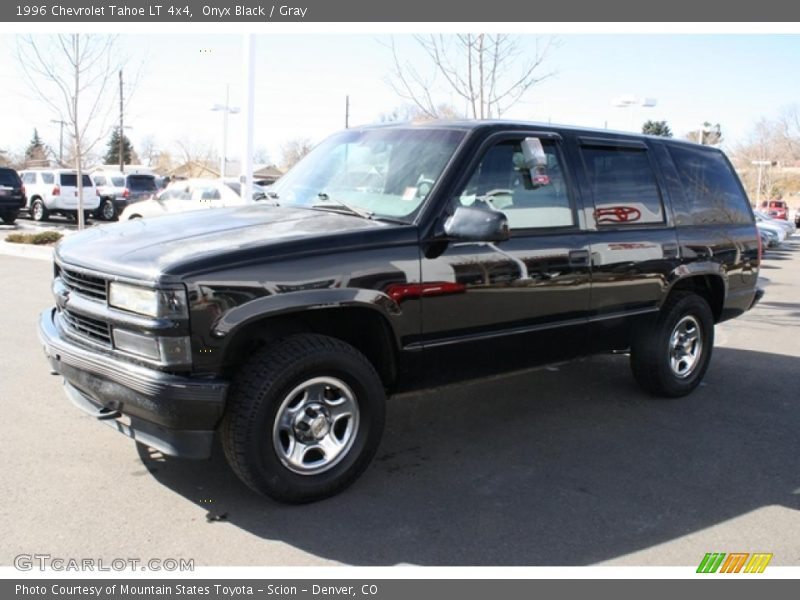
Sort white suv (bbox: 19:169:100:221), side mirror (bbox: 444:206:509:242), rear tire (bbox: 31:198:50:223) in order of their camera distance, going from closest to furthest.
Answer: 1. side mirror (bbox: 444:206:509:242)
2. white suv (bbox: 19:169:100:221)
3. rear tire (bbox: 31:198:50:223)

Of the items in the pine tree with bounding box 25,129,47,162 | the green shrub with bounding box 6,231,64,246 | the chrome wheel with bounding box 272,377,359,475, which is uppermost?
the pine tree with bounding box 25,129,47,162

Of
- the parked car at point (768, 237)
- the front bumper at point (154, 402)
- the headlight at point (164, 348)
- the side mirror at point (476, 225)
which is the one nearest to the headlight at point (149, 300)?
the headlight at point (164, 348)

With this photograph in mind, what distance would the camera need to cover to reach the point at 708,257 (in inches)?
224

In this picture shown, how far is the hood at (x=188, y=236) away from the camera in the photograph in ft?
11.2

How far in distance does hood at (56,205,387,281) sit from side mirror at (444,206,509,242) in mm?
383

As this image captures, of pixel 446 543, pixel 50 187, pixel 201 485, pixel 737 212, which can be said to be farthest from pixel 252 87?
pixel 50 187

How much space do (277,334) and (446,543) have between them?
1316mm

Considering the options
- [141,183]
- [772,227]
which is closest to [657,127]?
[772,227]

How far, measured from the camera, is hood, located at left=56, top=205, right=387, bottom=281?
3.41 m

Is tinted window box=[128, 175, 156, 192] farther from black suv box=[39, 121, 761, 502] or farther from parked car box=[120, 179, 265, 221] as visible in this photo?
black suv box=[39, 121, 761, 502]

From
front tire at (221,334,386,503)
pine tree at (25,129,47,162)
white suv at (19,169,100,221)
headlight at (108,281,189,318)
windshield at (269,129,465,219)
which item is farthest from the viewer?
pine tree at (25,129,47,162)

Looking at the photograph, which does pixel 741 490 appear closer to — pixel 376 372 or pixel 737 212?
pixel 376 372

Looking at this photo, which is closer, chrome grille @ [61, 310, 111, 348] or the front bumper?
the front bumper

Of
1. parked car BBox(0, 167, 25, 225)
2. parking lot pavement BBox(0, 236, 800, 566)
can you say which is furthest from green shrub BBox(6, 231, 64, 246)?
parking lot pavement BBox(0, 236, 800, 566)
